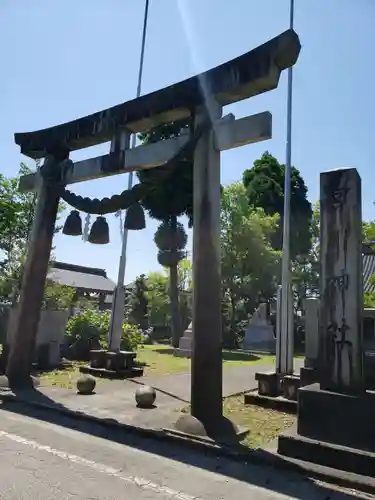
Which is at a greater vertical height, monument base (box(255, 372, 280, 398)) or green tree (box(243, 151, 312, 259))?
green tree (box(243, 151, 312, 259))

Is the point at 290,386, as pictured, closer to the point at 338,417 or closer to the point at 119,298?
the point at 338,417

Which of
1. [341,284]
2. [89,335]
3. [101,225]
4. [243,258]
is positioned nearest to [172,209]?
[243,258]

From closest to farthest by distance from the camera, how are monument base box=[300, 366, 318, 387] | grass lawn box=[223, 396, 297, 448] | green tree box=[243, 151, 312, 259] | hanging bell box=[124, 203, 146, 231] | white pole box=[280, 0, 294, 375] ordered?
grass lawn box=[223, 396, 297, 448] → monument base box=[300, 366, 318, 387] → hanging bell box=[124, 203, 146, 231] → white pole box=[280, 0, 294, 375] → green tree box=[243, 151, 312, 259]

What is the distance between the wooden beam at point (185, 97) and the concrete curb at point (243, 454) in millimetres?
4717

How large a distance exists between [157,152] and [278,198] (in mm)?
25542

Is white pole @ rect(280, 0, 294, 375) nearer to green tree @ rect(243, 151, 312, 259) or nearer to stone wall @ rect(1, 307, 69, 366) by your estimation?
stone wall @ rect(1, 307, 69, 366)

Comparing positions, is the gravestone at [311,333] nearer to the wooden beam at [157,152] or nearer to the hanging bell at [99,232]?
the wooden beam at [157,152]

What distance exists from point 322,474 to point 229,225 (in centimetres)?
2232

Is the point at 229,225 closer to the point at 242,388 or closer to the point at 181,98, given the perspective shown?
the point at 242,388

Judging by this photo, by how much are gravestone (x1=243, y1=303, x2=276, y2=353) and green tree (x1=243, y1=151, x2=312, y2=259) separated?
890 centimetres

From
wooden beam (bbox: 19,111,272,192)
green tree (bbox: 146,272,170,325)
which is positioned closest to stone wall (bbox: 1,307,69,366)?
wooden beam (bbox: 19,111,272,192)

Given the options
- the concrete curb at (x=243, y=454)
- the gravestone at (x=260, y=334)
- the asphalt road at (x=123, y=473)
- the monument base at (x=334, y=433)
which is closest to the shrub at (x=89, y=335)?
the concrete curb at (x=243, y=454)

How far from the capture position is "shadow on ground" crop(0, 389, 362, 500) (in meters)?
3.86

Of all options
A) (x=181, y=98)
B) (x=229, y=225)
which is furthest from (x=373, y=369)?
(x=229, y=225)
